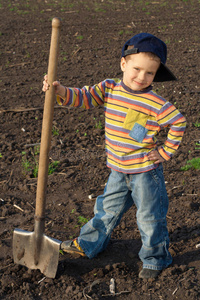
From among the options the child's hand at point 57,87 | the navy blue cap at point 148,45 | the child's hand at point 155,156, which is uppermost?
the navy blue cap at point 148,45

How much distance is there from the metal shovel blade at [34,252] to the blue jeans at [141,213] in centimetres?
32

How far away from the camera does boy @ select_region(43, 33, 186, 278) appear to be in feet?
9.54

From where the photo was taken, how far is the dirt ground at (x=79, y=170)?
3.28 m

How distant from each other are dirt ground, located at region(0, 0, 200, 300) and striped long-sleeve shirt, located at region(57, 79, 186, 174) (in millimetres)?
923

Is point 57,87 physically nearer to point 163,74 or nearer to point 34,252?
point 163,74

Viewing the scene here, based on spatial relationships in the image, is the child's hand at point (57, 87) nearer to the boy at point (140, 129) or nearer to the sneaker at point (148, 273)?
the boy at point (140, 129)

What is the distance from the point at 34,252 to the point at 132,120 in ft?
4.20

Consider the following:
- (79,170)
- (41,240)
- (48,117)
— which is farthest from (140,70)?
(79,170)

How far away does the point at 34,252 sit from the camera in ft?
11.0

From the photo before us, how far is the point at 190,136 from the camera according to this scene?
5859mm

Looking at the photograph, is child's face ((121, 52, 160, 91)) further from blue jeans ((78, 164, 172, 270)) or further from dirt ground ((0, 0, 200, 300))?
dirt ground ((0, 0, 200, 300))

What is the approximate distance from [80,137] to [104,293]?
2.85m

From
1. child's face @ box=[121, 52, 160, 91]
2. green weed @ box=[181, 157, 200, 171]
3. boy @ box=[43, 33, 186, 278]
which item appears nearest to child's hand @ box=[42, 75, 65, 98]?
boy @ box=[43, 33, 186, 278]

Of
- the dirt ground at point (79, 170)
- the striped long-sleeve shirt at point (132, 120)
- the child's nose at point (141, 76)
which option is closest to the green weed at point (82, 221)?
the dirt ground at point (79, 170)
